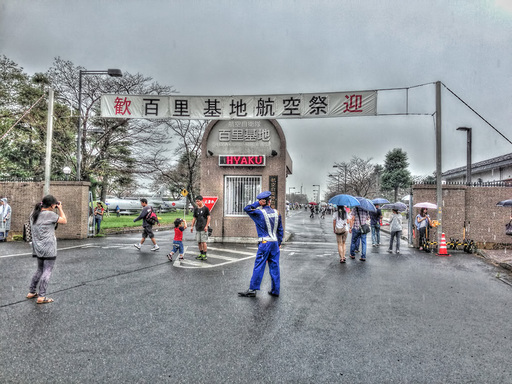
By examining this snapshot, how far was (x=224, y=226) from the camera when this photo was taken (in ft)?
49.8

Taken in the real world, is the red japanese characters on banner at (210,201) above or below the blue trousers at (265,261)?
above

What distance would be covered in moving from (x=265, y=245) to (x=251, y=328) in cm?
186

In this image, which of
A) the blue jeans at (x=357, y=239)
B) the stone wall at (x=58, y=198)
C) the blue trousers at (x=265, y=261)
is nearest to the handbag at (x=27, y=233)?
the stone wall at (x=58, y=198)

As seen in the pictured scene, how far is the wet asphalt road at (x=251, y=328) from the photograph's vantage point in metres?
3.41

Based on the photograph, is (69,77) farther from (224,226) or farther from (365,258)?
(365,258)

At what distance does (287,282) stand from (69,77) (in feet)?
62.8

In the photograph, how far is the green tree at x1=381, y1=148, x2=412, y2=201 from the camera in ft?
195

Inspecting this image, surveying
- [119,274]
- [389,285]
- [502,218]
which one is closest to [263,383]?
[389,285]

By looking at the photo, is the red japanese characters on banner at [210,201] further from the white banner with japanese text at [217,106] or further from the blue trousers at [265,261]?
the blue trousers at [265,261]

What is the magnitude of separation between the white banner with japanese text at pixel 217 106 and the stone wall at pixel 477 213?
6648 millimetres

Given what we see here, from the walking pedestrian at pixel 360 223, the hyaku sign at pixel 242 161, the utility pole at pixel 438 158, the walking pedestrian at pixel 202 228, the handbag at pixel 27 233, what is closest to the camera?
the walking pedestrian at pixel 202 228

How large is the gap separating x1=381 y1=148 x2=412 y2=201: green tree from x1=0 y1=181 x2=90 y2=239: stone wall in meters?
53.1

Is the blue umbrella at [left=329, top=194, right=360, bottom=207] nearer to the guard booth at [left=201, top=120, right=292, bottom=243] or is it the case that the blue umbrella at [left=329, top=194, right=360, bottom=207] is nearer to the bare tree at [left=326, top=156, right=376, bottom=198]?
the guard booth at [left=201, top=120, right=292, bottom=243]

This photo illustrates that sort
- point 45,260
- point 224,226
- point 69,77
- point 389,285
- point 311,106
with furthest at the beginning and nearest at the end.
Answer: point 69,77, point 224,226, point 311,106, point 389,285, point 45,260
